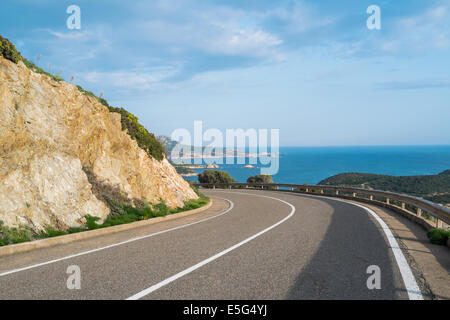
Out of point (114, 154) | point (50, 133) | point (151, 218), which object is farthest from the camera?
point (114, 154)

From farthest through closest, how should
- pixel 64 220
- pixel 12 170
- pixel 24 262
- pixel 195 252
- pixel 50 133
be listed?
pixel 50 133 < pixel 64 220 < pixel 12 170 < pixel 195 252 < pixel 24 262

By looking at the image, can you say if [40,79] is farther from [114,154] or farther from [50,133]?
[114,154]

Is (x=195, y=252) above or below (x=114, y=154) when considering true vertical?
below

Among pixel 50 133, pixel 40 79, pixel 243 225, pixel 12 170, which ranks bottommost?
pixel 243 225

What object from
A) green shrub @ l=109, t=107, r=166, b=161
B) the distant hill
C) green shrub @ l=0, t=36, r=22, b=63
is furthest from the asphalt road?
the distant hill

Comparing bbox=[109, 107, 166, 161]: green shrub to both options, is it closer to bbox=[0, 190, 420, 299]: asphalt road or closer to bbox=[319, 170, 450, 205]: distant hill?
bbox=[0, 190, 420, 299]: asphalt road

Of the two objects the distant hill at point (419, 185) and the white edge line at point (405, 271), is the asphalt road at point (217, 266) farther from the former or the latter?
the distant hill at point (419, 185)

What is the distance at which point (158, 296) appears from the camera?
15.6ft

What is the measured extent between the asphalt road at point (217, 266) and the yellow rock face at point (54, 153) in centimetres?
168

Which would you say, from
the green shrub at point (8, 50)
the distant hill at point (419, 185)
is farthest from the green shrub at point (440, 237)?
the distant hill at point (419, 185)

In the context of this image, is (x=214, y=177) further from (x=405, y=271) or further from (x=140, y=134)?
(x=405, y=271)

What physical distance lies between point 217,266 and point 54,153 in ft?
23.7
